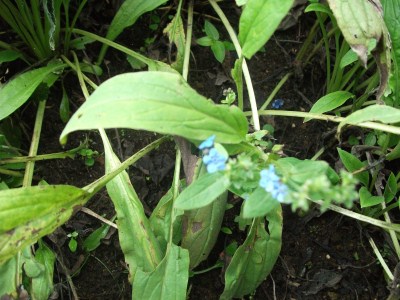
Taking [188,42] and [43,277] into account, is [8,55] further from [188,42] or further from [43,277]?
[43,277]

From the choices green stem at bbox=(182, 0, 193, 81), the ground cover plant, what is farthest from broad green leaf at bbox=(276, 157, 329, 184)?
green stem at bbox=(182, 0, 193, 81)

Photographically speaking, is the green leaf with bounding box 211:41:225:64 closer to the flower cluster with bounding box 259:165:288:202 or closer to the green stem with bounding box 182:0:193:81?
the green stem with bounding box 182:0:193:81

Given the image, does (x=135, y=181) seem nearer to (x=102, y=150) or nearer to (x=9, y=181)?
(x=102, y=150)

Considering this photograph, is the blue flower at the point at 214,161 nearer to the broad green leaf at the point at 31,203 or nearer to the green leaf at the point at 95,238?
the broad green leaf at the point at 31,203

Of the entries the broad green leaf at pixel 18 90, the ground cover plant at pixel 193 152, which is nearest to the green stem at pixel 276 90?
the ground cover plant at pixel 193 152

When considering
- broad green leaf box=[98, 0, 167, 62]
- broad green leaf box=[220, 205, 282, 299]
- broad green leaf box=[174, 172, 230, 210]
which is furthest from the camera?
broad green leaf box=[98, 0, 167, 62]

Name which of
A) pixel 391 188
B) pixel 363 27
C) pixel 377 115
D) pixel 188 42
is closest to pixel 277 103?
pixel 188 42
